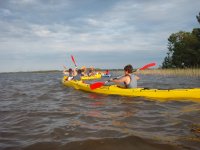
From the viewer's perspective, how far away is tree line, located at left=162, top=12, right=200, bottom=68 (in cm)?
4204

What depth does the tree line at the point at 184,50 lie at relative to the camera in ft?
138

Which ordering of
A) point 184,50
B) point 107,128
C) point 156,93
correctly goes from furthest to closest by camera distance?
point 184,50 < point 156,93 < point 107,128

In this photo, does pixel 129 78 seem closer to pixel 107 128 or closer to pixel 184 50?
pixel 107 128

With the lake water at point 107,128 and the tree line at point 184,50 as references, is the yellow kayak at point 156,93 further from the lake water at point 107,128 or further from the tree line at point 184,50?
the tree line at point 184,50

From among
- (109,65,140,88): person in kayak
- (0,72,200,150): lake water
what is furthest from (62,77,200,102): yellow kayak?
(0,72,200,150): lake water

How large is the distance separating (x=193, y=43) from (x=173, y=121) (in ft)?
132

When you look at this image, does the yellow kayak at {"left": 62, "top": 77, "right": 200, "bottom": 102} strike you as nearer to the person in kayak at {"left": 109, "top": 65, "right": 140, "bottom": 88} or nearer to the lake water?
the person in kayak at {"left": 109, "top": 65, "right": 140, "bottom": 88}

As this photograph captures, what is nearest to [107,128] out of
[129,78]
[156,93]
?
[156,93]

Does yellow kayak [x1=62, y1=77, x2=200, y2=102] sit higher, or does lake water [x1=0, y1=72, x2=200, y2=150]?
yellow kayak [x1=62, y1=77, x2=200, y2=102]

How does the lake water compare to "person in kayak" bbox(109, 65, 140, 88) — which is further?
"person in kayak" bbox(109, 65, 140, 88)

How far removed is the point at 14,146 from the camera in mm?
4164

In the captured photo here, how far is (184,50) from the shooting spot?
4475 cm

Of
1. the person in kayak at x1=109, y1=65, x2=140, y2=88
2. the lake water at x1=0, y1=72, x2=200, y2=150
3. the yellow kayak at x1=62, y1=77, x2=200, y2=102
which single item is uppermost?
the person in kayak at x1=109, y1=65, x2=140, y2=88

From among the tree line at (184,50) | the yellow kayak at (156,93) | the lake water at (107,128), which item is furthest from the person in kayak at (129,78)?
the tree line at (184,50)
